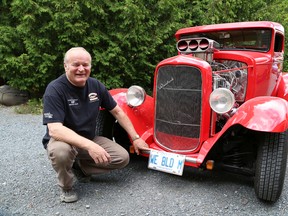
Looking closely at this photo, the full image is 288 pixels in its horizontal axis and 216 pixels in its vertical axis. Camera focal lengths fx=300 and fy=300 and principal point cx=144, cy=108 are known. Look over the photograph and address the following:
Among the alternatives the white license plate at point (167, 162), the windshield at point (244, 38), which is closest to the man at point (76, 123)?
the white license plate at point (167, 162)

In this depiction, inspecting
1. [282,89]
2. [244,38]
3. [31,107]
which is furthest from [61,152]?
[31,107]

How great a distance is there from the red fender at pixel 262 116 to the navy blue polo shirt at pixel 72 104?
3.64 feet

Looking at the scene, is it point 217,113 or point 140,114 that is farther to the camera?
point 140,114

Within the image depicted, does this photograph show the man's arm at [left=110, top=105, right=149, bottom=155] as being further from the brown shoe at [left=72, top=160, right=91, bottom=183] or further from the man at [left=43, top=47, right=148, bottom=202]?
the brown shoe at [left=72, top=160, right=91, bottom=183]

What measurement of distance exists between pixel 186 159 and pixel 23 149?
2.42m

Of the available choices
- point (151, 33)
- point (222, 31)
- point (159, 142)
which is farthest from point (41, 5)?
point (159, 142)

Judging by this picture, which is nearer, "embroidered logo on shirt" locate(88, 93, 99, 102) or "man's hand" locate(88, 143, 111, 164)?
"man's hand" locate(88, 143, 111, 164)

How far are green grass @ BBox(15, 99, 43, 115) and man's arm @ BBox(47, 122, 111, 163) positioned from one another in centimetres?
411

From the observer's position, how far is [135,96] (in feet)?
10.9

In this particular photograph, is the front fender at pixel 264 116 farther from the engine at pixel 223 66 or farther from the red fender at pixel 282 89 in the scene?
the red fender at pixel 282 89

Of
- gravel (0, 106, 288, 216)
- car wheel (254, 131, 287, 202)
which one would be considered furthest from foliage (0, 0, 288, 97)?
car wheel (254, 131, 287, 202)

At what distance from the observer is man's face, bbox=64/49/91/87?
8.71 feet

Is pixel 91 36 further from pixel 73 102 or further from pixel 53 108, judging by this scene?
pixel 53 108

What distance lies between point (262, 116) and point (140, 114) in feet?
4.56
